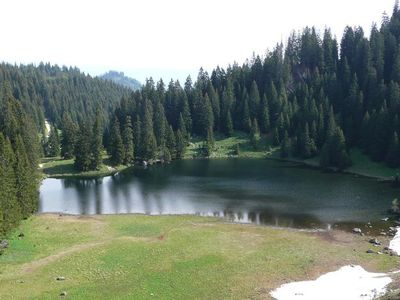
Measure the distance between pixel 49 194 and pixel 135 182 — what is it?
2081 cm

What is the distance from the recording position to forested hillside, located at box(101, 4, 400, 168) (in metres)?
123

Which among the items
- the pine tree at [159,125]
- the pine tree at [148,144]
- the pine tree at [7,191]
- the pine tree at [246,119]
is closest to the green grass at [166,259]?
the pine tree at [7,191]

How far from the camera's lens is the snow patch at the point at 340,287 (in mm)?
41500

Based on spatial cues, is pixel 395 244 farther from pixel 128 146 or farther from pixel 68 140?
pixel 68 140

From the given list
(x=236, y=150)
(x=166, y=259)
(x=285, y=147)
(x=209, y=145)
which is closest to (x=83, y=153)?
(x=209, y=145)

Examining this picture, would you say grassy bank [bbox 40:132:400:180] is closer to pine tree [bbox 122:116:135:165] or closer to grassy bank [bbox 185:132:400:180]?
grassy bank [bbox 185:132:400:180]

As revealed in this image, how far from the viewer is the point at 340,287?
44.1m

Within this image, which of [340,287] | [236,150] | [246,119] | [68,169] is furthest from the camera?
[246,119]

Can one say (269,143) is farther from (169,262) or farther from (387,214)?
(169,262)

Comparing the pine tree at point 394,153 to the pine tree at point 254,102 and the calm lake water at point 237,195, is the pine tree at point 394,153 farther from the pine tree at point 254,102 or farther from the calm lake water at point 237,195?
the pine tree at point 254,102

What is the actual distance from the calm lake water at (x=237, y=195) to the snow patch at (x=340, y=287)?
20.5 meters

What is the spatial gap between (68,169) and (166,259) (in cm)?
7824

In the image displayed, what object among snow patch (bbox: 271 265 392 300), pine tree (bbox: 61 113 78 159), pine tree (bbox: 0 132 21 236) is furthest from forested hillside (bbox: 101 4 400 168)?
snow patch (bbox: 271 265 392 300)

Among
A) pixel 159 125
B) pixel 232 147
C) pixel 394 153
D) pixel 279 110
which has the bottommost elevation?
pixel 394 153
